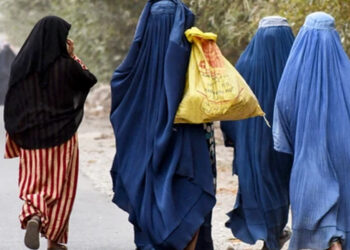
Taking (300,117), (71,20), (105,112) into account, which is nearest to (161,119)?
(300,117)

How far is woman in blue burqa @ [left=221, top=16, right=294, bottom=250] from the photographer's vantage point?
7699mm

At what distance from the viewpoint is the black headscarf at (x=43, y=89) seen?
24.0 ft

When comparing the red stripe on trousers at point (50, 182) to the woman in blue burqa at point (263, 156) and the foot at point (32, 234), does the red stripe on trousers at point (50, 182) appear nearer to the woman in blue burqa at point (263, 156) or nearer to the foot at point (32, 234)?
the foot at point (32, 234)

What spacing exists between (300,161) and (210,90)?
711mm

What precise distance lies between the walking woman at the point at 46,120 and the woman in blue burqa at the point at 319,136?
5.32ft

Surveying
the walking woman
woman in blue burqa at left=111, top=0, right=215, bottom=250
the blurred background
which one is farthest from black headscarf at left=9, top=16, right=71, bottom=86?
the blurred background

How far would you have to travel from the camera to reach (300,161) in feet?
21.5

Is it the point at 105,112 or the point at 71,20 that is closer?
the point at 71,20

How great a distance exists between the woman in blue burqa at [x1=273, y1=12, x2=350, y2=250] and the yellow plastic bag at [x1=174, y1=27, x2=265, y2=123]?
0.31 meters

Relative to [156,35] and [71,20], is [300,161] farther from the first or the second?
[71,20]

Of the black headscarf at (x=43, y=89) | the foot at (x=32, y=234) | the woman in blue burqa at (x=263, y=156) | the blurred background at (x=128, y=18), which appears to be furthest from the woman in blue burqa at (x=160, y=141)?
the blurred background at (x=128, y=18)

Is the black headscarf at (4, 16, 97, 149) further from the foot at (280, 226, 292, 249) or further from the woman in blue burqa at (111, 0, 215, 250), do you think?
the foot at (280, 226, 292, 249)

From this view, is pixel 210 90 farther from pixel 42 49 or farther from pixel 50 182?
pixel 50 182

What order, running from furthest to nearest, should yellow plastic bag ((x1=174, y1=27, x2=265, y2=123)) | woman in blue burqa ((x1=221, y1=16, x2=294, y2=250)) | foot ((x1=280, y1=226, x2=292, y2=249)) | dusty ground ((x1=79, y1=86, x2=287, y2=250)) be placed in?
dusty ground ((x1=79, y1=86, x2=287, y2=250)) < foot ((x1=280, y1=226, x2=292, y2=249)) < woman in blue burqa ((x1=221, y1=16, x2=294, y2=250)) < yellow plastic bag ((x1=174, y1=27, x2=265, y2=123))
